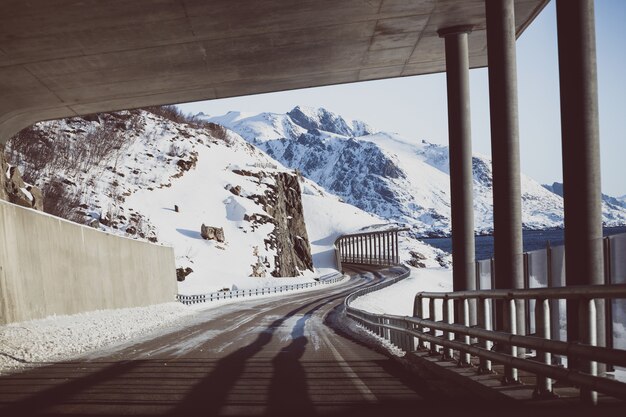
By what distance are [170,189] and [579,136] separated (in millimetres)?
81930

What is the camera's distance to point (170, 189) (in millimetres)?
88438

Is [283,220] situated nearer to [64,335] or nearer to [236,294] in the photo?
[236,294]

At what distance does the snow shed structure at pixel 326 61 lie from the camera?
9258 mm

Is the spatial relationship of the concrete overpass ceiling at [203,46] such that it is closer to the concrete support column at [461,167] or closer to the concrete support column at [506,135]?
the concrete support column at [461,167]

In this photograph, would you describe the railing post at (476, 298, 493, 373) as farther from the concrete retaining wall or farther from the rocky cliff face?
the rocky cliff face

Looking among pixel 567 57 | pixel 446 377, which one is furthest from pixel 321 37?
pixel 446 377

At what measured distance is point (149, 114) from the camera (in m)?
109

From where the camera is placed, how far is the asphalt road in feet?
25.7

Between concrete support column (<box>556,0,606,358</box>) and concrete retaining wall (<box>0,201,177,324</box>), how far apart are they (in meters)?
12.6

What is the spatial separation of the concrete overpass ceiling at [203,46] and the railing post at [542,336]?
1011 cm

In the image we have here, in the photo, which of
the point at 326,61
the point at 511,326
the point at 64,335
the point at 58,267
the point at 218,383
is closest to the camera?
the point at 511,326

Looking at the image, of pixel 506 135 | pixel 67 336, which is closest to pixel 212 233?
pixel 67 336

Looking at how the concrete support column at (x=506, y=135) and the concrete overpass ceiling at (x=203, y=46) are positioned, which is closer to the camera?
the concrete support column at (x=506, y=135)

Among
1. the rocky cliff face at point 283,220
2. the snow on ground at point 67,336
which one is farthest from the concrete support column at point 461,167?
the rocky cliff face at point 283,220
